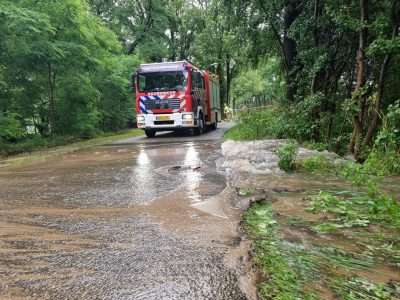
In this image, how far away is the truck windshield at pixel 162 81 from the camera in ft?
54.1

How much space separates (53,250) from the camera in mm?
3344

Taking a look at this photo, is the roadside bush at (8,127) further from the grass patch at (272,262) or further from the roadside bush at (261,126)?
the grass patch at (272,262)

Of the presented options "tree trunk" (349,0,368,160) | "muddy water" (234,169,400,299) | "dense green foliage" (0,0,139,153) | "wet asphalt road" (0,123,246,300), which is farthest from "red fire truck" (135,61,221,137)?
"muddy water" (234,169,400,299)

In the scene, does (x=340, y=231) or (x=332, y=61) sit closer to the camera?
(x=340, y=231)

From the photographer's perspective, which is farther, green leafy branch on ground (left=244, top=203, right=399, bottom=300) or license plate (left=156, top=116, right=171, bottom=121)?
license plate (left=156, top=116, right=171, bottom=121)

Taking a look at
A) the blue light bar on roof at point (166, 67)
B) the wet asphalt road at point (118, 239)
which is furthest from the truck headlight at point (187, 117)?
the wet asphalt road at point (118, 239)

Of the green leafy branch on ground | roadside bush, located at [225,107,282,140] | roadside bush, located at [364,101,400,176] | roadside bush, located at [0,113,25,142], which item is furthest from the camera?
roadside bush, located at [0,113,25,142]

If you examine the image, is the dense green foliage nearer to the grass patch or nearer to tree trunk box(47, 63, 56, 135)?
tree trunk box(47, 63, 56, 135)

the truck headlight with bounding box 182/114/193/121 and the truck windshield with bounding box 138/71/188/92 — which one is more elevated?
the truck windshield with bounding box 138/71/188/92

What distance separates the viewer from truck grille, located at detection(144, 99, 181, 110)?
1650 cm

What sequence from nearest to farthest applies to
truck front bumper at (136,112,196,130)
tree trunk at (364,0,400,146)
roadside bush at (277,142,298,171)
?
roadside bush at (277,142,298,171) → tree trunk at (364,0,400,146) → truck front bumper at (136,112,196,130)

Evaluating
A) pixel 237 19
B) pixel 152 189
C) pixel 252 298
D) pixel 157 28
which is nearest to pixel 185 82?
pixel 237 19

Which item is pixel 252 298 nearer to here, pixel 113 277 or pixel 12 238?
pixel 113 277

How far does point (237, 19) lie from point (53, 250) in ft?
39.2
